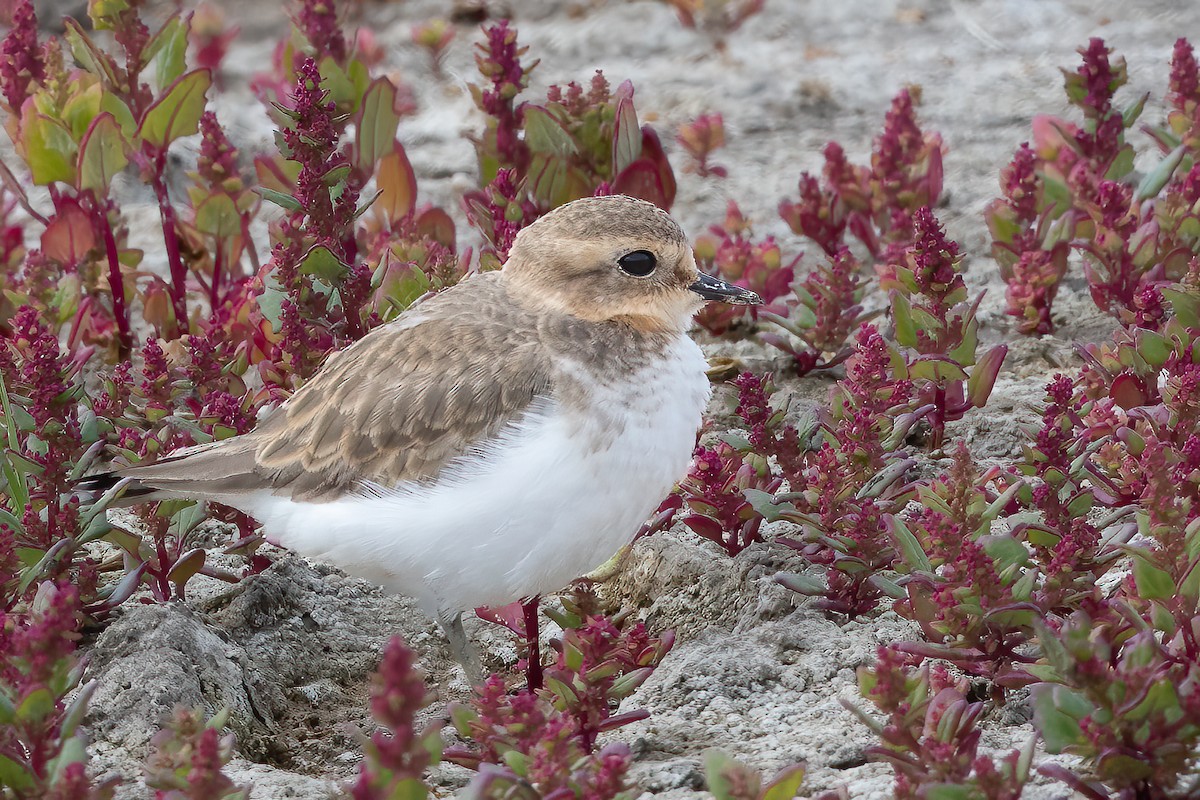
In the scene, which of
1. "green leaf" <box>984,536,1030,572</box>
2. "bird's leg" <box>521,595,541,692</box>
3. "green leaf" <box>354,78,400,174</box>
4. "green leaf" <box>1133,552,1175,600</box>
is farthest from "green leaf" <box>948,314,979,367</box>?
"green leaf" <box>354,78,400,174</box>

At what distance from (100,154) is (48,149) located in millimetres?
232

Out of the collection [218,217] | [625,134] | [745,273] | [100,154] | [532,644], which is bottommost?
[532,644]

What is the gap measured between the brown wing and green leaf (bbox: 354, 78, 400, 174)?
59.5 inches

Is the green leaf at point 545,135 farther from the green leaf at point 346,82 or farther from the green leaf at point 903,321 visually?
the green leaf at point 903,321

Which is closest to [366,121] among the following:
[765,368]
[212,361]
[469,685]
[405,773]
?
[212,361]

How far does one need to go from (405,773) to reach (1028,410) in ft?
9.24

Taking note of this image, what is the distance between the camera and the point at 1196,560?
3146 millimetres

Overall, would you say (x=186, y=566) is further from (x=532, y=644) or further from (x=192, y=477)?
(x=532, y=644)

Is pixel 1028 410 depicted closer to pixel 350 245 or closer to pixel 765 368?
pixel 765 368

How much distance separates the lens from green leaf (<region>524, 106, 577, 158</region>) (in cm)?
522

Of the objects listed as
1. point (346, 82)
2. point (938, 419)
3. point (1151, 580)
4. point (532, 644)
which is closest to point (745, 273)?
point (938, 419)

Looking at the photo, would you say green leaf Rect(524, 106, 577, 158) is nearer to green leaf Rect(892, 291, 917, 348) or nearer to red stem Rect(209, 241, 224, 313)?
red stem Rect(209, 241, 224, 313)

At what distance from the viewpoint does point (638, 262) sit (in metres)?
3.90

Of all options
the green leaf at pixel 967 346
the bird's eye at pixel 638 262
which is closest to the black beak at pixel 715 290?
the bird's eye at pixel 638 262
